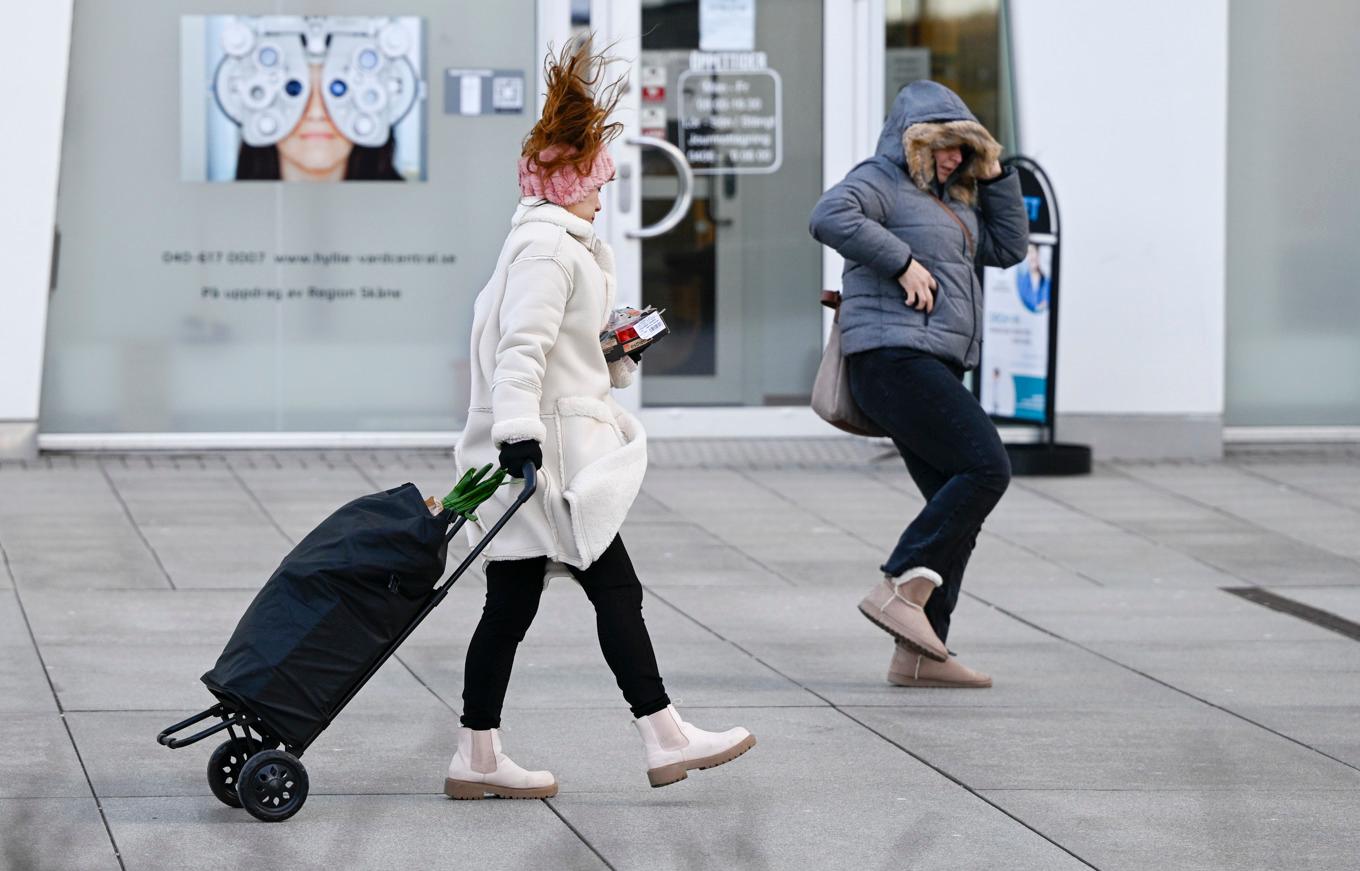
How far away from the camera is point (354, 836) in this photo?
179 inches

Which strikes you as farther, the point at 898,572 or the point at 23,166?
the point at 23,166

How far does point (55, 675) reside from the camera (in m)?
6.02

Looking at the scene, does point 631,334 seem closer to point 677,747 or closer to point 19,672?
point 677,747

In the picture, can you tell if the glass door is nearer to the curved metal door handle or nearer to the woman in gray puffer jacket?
the curved metal door handle

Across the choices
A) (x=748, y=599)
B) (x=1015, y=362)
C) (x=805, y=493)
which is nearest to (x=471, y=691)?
(x=748, y=599)

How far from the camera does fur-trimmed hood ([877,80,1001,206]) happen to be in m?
6.14

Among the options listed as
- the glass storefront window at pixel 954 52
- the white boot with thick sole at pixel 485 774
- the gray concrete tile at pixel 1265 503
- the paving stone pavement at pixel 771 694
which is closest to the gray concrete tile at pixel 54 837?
the paving stone pavement at pixel 771 694

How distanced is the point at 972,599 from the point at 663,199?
A: 4.00 meters

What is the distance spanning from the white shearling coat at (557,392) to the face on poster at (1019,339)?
18.6ft

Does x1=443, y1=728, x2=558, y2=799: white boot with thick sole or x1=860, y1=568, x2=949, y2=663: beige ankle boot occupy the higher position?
x1=860, y1=568, x2=949, y2=663: beige ankle boot

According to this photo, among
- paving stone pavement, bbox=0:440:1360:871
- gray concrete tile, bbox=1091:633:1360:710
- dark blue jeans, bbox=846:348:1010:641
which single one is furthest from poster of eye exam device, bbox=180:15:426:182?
gray concrete tile, bbox=1091:633:1360:710

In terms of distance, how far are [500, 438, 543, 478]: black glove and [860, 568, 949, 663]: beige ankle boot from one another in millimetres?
1648

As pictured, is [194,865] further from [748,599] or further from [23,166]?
[23,166]

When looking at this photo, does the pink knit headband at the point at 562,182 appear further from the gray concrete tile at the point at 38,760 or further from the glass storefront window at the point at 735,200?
the glass storefront window at the point at 735,200
